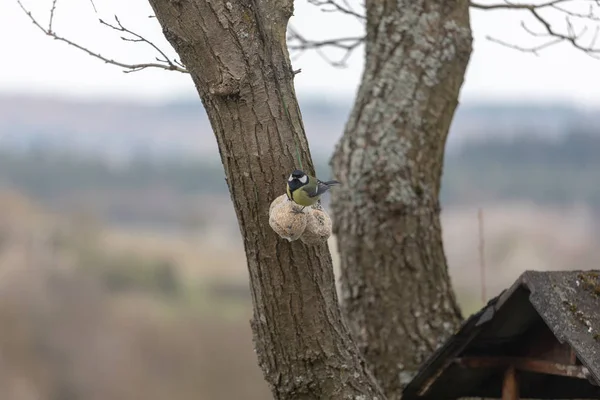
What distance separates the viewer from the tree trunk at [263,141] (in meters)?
2.15

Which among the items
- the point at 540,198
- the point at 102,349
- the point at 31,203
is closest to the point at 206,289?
the point at 102,349

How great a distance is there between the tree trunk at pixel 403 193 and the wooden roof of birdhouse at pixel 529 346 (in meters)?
0.57

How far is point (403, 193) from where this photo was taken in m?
3.45

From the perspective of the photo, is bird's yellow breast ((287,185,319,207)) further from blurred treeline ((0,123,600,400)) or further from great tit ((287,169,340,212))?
blurred treeline ((0,123,600,400))

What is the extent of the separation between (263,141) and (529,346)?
118cm

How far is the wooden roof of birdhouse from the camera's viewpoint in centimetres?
232

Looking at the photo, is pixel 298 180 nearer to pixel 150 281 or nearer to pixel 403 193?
pixel 403 193

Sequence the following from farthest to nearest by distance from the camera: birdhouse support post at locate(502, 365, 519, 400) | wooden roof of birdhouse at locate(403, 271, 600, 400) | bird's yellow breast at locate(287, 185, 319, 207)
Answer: birdhouse support post at locate(502, 365, 519, 400)
wooden roof of birdhouse at locate(403, 271, 600, 400)
bird's yellow breast at locate(287, 185, 319, 207)

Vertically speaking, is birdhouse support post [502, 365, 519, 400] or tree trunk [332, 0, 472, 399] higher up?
tree trunk [332, 0, 472, 399]

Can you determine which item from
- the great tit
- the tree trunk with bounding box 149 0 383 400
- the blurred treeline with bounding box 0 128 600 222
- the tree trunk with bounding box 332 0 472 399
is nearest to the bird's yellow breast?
the great tit

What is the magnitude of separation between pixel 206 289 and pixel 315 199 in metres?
11.4

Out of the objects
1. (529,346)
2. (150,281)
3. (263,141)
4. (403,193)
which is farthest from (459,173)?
(263,141)

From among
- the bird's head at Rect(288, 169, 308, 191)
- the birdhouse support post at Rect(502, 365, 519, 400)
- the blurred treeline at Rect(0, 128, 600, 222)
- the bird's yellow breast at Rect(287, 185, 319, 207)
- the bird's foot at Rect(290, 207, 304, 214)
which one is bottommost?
the birdhouse support post at Rect(502, 365, 519, 400)

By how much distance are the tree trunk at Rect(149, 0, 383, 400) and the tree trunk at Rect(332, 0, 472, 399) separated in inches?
43.9
